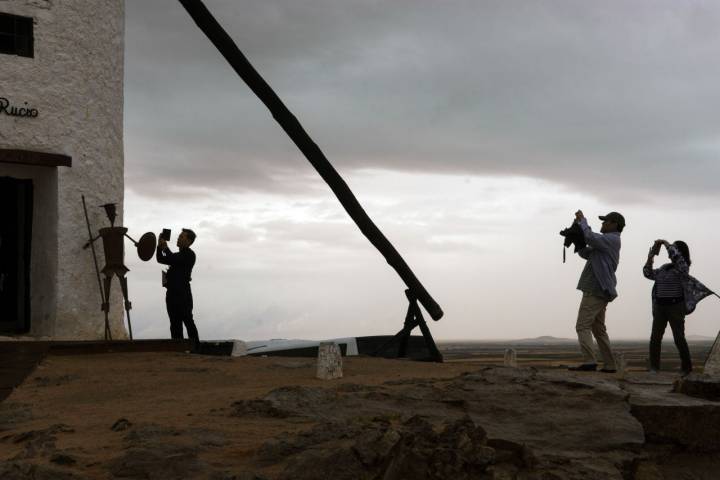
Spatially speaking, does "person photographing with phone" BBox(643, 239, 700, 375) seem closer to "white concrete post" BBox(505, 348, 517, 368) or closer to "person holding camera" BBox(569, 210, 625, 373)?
"person holding camera" BBox(569, 210, 625, 373)

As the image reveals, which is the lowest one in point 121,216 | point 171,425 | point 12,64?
point 171,425

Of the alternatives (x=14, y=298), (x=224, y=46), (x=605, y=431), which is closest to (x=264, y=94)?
(x=224, y=46)

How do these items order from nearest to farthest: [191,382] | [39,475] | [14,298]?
[39,475] < [191,382] < [14,298]

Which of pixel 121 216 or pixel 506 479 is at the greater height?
pixel 121 216

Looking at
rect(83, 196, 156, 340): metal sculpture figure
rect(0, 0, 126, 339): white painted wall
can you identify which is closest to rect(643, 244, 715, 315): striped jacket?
rect(83, 196, 156, 340): metal sculpture figure

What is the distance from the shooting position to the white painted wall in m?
13.0

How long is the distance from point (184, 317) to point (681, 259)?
735cm

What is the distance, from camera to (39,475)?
15.1ft

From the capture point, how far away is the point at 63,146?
13219 mm

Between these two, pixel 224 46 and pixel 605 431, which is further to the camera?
pixel 224 46

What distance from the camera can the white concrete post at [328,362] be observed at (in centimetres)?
891

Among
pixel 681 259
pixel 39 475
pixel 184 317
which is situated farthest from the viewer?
pixel 184 317

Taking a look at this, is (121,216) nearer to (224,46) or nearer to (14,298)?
(14,298)

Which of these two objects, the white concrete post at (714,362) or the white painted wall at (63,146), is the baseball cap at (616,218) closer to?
the white concrete post at (714,362)
